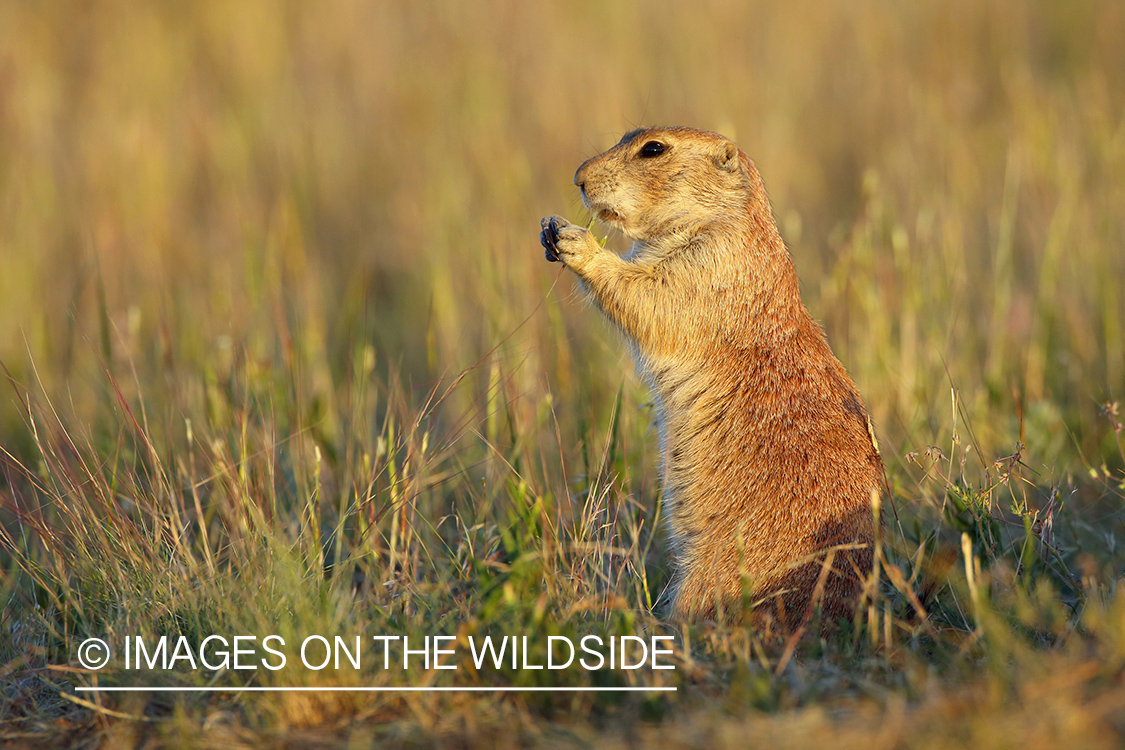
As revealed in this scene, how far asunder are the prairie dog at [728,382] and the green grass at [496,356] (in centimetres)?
22

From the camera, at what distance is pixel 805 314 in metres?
3.84

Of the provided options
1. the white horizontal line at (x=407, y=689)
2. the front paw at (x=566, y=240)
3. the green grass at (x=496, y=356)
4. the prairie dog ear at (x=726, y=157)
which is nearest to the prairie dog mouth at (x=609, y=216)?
the front paw at (x=566, y=240)

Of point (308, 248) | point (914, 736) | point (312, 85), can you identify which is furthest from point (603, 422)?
point (312, 85)

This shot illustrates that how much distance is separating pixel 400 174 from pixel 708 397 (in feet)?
15.7

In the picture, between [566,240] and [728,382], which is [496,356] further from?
[728,382]

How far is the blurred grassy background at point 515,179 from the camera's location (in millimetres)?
5199

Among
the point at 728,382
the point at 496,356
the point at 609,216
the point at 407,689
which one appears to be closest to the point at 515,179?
the point at 496,356

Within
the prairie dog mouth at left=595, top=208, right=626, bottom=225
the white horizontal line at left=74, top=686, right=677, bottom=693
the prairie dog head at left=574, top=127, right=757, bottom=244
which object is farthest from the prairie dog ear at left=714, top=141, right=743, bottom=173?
the white horizontal line at left=74, top=686, right=677, bottom=693

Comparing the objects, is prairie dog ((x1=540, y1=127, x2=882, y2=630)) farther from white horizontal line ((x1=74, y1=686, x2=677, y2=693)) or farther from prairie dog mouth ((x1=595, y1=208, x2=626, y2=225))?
white horizontal line ((x1=74, y1=686, x2=677, y2=693))

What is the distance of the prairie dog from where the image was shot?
326 cm

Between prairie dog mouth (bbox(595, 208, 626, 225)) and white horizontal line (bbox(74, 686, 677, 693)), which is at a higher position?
prairie dog mouth (bbox(595, 208, 626, 225))

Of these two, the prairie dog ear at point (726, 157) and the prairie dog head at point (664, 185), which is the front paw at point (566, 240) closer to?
the prairie dog head at point (664, 185)

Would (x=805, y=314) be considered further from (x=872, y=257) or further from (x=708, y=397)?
(x=872, y=257)

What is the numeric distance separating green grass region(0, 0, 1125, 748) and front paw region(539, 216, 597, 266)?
2.33 feet
